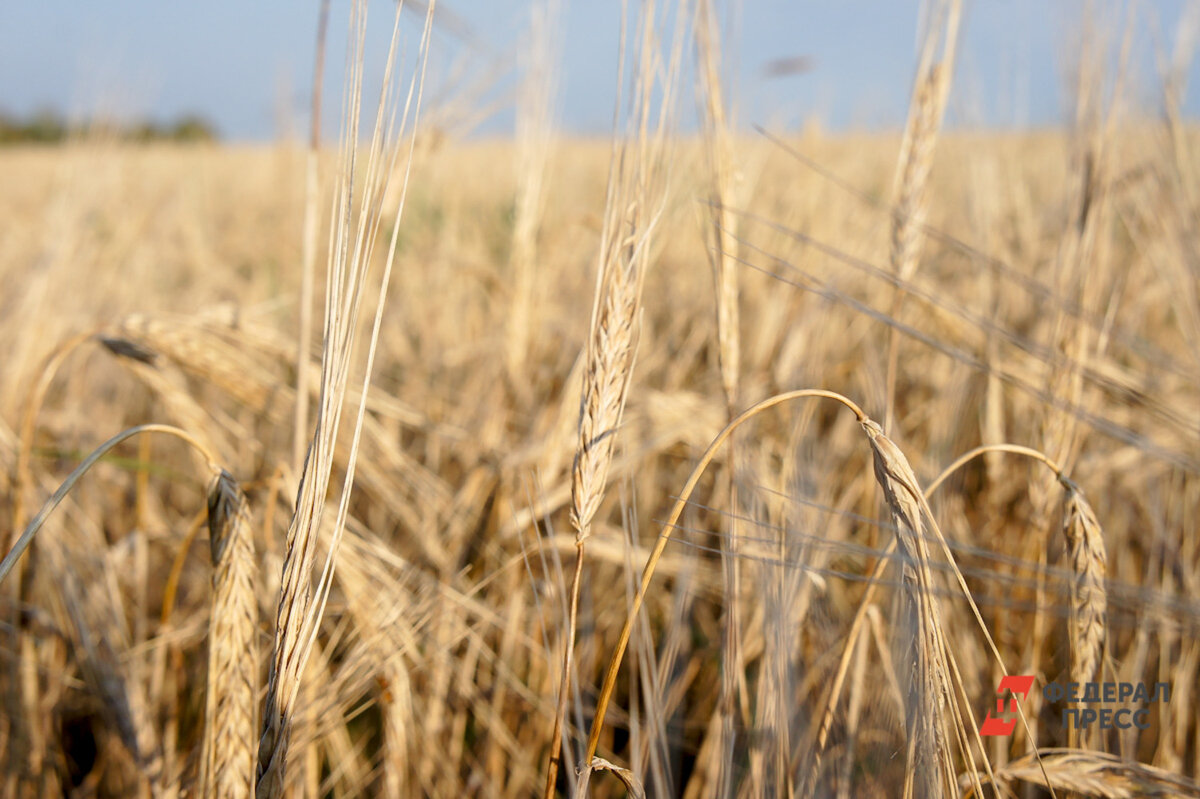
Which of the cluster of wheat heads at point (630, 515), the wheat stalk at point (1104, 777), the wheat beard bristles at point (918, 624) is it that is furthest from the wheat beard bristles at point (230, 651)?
the wheat stalk at point (1104, 777)

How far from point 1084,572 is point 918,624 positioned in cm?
28

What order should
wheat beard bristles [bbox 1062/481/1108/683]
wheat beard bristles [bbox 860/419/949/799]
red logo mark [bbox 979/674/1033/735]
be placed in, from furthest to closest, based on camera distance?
red logo mark [bbox 979/674/1033/735] < wheat beard bristles [bbox 1062/481/1108/683] < wheat beard bristles [bbox 860/419/949/799]

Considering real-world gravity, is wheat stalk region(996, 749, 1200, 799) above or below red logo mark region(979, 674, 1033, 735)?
above

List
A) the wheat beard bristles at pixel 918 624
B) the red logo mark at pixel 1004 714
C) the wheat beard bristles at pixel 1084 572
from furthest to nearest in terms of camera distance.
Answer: the red logo mark at pixel 1004 714
the wheat beard bristles at pixel 1084 572
the wheat beard bristles at pixel 918 624

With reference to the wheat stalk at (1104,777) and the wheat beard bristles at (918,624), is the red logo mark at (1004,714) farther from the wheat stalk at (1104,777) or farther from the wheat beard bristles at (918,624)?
the wheat beard bristles at (918,624)

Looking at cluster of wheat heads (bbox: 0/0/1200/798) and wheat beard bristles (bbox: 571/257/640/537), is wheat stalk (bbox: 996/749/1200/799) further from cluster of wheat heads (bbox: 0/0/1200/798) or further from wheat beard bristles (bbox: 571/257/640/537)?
wheat beard bristles (bbox: 571/257/640/537)

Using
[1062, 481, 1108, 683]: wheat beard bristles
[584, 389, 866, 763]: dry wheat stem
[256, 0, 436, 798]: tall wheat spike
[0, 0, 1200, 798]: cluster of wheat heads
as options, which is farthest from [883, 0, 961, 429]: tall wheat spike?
[256, 0, 436, 798]: tall wheat spike

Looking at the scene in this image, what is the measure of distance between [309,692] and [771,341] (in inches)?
53.2

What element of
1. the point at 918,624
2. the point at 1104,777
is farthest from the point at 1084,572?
the point at 918,624

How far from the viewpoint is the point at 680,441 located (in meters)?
1.31

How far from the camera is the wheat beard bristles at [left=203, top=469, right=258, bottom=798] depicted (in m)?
0.61

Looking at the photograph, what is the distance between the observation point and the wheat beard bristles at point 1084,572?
2.23 feet

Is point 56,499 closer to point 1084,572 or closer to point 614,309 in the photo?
point 614,309

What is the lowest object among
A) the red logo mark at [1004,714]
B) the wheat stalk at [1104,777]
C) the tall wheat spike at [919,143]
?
the red logo mark at [1004,714]
